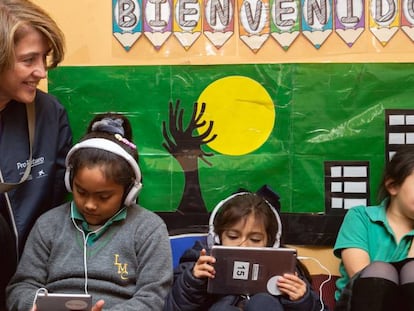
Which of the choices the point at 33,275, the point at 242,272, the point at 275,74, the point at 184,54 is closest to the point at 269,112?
the point at 275,74

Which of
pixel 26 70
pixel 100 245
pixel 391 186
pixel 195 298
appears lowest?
pixel 195 298

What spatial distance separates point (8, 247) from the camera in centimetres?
140

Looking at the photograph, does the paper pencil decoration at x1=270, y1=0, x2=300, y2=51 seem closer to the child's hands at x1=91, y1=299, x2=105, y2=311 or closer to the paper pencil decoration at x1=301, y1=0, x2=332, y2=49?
the paper pencil decoration at x1=301, y1=0, x2=332, y2=49

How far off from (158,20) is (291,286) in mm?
808

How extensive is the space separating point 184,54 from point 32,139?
0.47 m

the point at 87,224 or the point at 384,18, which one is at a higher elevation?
the point at 384,18

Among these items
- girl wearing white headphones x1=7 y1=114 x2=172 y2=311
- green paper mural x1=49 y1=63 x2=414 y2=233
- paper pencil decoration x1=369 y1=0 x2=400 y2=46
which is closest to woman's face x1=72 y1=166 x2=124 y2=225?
girl wearing white headphones x1=7 y1=114 x2=172 y2=311

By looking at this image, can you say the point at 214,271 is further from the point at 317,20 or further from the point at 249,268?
the point at 317,20

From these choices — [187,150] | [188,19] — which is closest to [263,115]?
[187,150]

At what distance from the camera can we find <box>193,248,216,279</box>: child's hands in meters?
1.35

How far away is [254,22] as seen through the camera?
1.66 meters

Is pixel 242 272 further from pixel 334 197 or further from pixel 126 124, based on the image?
pixel 126 124

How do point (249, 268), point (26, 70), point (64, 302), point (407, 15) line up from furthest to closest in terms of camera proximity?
1. point (407, 15)
2. point (26, 70)
3. point (249, 268)
4. point (64, 302)

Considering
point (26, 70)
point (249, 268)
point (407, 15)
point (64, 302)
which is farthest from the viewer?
point (407, 15)
